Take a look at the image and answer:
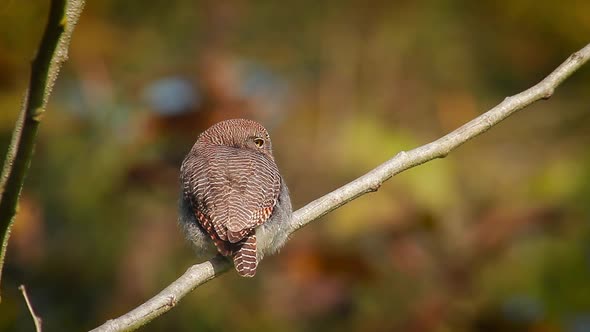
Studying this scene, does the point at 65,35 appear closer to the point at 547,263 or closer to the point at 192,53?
the point at 547,263

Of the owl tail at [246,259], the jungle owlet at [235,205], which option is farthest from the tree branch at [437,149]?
the jungle owlet at [235,205]

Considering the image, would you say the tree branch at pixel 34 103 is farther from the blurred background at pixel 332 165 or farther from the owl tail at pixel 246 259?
the blurred background at pixel 332 165

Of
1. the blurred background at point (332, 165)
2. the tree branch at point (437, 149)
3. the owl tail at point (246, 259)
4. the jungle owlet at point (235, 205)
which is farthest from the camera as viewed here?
the blurred background at point (332, 165)

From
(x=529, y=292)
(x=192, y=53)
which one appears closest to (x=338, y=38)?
(x=192, y=53)

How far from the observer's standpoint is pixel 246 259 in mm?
4875

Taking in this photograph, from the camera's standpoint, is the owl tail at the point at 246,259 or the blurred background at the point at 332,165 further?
the blurred background at the point at 332,165

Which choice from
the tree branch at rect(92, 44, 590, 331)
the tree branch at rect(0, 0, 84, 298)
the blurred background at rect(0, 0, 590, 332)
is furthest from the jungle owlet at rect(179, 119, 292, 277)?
the tree branch at rect(0, 0, 84, 298)

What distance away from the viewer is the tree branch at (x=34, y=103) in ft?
8.04

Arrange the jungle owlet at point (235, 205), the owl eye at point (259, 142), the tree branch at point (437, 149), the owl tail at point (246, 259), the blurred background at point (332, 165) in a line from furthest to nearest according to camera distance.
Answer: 1. the blurred background at point (332, 165)
2. the owl eye at point (259, 142)
3. the jungle owlet at point (235, 205)
4. the owl tail at point (246, 259)
5. the tree branch at point (437, 149)

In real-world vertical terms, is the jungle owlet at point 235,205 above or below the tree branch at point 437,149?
below

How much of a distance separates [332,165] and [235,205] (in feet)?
10.9

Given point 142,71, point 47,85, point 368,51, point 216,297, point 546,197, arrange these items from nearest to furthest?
point 47,85, point 546,197, point 216,297, point 368,51, point 142,71

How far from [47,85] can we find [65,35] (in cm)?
22

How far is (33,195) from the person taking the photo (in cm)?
895
